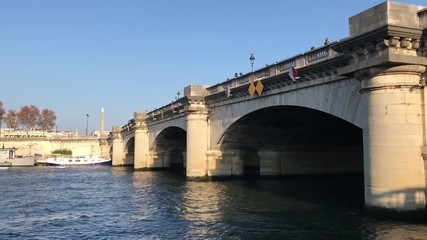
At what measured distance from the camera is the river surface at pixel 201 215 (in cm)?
1672

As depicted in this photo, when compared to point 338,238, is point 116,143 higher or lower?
higher

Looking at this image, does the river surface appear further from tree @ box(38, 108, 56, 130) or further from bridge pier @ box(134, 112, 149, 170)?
tree @ box(38, 108, 56, 130)

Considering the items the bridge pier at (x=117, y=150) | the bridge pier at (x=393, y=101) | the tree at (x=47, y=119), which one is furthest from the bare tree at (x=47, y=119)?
the bridge pier at (x=393, y=101)

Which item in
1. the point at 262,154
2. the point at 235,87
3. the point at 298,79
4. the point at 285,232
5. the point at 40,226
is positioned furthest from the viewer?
the point at 262,154

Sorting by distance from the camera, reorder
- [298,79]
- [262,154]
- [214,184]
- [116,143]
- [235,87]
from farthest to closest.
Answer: [116,143], [262,154], [214,184], [235,87], [298,79]

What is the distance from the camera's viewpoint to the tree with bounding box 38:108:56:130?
144 meters

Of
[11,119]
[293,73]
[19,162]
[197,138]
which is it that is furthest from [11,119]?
[293,73]

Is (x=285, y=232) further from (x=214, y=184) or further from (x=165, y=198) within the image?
(x=214, y=184)

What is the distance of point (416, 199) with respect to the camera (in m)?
16.4

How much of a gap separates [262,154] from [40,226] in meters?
26.4

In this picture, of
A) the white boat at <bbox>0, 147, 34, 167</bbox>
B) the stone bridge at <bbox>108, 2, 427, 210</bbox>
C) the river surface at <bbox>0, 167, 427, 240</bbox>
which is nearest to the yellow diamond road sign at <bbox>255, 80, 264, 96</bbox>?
the stone bridge at <bbox>108, 2, 427, 210</bbox>

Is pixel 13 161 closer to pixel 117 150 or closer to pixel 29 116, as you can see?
pixel 117 150

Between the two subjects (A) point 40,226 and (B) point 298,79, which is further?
(B) point 298,79

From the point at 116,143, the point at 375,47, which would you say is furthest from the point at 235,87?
the point at 116,143
